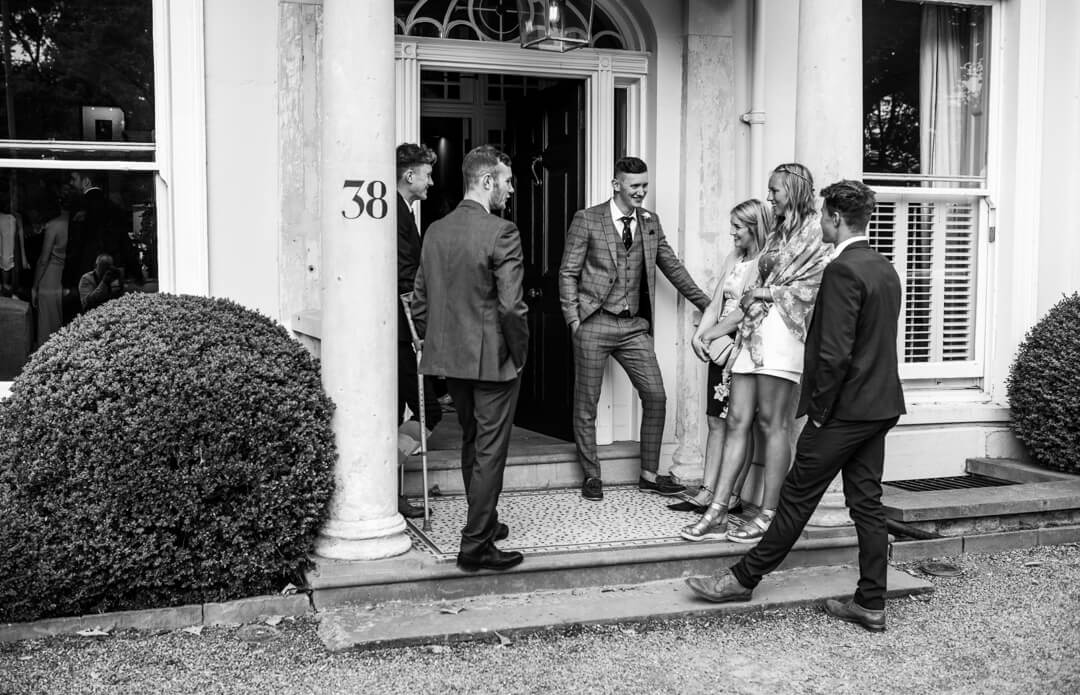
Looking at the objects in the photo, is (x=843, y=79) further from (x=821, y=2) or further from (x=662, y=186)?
(x=662, y=186)

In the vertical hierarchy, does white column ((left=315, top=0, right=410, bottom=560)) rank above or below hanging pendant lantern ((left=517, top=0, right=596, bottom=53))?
below

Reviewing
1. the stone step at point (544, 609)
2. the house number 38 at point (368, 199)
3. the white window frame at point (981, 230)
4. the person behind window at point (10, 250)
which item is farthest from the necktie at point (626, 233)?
the person behind window at point (10, 250)

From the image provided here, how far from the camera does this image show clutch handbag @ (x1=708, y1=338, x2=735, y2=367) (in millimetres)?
6484

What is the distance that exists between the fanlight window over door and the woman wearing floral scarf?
232 centimetres

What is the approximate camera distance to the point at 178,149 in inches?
251

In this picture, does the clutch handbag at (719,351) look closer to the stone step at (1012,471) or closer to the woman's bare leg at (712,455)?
the woman's bare leg at (712,455)

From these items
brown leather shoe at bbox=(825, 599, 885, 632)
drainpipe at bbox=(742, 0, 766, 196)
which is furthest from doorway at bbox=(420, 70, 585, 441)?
brown leather shoe at bbox=(825, 599, 885, 632)

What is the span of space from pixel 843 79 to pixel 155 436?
13.3ft

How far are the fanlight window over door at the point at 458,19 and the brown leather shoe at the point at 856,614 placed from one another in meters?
4.10

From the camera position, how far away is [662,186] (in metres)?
7.49

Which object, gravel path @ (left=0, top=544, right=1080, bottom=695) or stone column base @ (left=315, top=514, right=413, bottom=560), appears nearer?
gravel path @ (left=0, top=544, right=1080, bottom=695)

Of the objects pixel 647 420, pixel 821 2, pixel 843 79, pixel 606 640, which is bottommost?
pixel 606 640

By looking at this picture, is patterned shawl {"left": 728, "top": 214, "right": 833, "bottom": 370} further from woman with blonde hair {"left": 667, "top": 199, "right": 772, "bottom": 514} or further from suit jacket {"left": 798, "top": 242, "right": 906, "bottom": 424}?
suit jacket {"left": 798, "top": 242, "right": 906, "bottom": 424}

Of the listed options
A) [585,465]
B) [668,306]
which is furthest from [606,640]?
[668,306]
